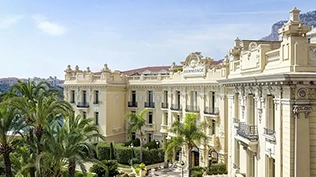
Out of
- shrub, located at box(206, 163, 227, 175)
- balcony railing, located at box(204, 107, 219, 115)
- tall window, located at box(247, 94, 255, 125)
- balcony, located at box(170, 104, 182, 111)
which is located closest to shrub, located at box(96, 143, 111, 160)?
balcony, located at box(170, 104, 182, 111)

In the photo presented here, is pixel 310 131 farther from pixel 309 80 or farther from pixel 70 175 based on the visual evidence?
pixel 70 175

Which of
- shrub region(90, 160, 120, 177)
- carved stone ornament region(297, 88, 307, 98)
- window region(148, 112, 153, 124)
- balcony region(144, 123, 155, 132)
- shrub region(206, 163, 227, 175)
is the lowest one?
shrub region(90, 160, 120, 177)

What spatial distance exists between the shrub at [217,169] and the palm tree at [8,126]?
16094mm

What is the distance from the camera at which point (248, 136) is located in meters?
17.5

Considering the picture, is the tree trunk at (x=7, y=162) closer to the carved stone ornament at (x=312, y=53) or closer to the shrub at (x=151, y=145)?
the carved stone ornament at (x=312, y=53)

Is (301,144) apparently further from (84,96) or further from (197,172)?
(84,96)

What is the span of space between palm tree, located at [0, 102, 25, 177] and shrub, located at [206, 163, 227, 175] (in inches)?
634

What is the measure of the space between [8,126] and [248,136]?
14.1 metres

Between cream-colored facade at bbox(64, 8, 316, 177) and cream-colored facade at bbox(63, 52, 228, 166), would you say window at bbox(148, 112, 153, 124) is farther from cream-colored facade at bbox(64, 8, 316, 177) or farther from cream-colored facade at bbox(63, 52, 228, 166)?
cream-colored facade at bbox(64, 8, 316, 177)

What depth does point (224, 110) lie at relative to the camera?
32.0 m

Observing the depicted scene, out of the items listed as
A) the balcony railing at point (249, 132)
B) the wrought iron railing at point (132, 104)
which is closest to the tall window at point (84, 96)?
the wrought iron railing at point (132, 104)

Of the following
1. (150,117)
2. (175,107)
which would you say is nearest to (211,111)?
(175,107)

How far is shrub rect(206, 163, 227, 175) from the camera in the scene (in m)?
29.7

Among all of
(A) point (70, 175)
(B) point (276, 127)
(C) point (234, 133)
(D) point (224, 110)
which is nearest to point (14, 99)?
(A) point (70, 175)
